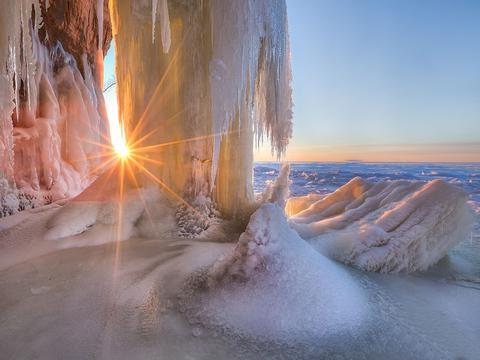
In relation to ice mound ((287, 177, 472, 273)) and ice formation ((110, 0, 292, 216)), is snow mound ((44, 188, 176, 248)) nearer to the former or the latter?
ice formation ((110, 0, 292, 216))

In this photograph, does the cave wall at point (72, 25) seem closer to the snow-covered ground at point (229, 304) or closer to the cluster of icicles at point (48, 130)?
the cluster of icicles at point (48, 130)

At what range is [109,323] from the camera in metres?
1.72

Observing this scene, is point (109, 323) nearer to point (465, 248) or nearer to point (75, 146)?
point (465, 248)

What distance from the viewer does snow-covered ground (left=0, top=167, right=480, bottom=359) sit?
61.8 inches

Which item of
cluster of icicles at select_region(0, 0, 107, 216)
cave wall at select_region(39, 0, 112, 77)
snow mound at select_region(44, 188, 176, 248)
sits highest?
cave wall at select_region(39, 0, 112, 77)

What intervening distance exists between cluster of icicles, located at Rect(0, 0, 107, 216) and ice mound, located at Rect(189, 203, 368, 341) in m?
3.76

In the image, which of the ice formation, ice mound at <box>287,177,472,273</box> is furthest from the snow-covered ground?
the ice formation

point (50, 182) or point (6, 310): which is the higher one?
point (50, 182)

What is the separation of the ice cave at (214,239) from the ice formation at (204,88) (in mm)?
20

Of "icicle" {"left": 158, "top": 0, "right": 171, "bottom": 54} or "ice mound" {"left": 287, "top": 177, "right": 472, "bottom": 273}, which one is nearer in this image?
"ice mound" {"left": 287, "top": 177, "right": 472, "bottom": 273}

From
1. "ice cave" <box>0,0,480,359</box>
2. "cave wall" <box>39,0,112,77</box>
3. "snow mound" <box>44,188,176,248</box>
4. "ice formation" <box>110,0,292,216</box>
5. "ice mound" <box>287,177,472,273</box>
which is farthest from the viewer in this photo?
"cave wall" <box>39,0,112,77</box>

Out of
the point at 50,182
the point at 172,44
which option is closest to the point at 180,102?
the point at 172,44

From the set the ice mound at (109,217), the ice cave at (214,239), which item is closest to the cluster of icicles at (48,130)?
the ice cave at (214,239)

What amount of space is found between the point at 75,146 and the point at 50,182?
71.5 inches
